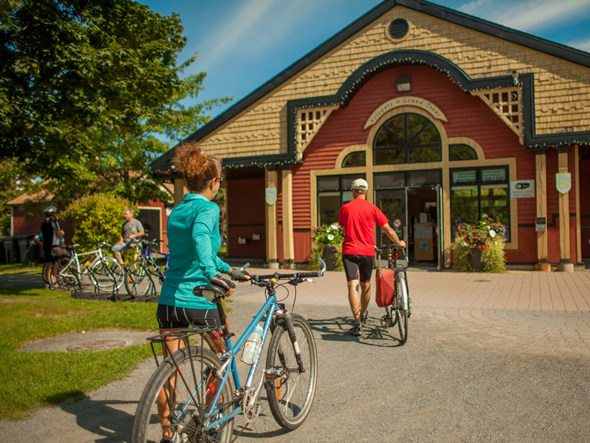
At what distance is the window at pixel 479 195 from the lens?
1353cm

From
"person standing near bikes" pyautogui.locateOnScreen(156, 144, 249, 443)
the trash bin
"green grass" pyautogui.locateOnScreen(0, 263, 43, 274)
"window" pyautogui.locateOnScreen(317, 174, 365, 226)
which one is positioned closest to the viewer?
"person standing near bikes" pyautogui.locateOnScreen(156, 144, 249, 443)

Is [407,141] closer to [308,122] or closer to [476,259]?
[308,122]

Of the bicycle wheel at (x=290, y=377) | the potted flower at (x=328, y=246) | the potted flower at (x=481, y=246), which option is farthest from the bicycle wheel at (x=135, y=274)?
the potted flower at (x=481, y=246)

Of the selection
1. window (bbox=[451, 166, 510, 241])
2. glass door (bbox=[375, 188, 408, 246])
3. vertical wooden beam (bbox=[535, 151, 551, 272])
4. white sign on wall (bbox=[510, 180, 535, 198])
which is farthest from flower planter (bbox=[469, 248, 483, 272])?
glass door (bbox=[375, 188, 408, 246])

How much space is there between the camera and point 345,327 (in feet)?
21.9

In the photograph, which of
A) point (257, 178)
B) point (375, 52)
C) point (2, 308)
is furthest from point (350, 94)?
point (2, 308)

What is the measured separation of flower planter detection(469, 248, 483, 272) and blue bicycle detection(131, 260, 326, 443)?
412 inches

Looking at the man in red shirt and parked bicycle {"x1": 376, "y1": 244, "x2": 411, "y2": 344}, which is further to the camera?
the man in red shirt

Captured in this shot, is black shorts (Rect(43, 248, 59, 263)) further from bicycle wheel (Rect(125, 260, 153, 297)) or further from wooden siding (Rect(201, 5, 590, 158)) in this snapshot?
wooden siding (Rect(201, 5, 590, 158))

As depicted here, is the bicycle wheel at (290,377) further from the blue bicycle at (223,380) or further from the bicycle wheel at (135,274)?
the bicycle wheel at (135,274)

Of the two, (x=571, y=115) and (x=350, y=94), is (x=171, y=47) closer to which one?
(x=350, y=94)

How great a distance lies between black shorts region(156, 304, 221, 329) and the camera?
2.87 m

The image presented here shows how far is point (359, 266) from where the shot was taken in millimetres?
6156

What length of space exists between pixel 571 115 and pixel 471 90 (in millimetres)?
2580
